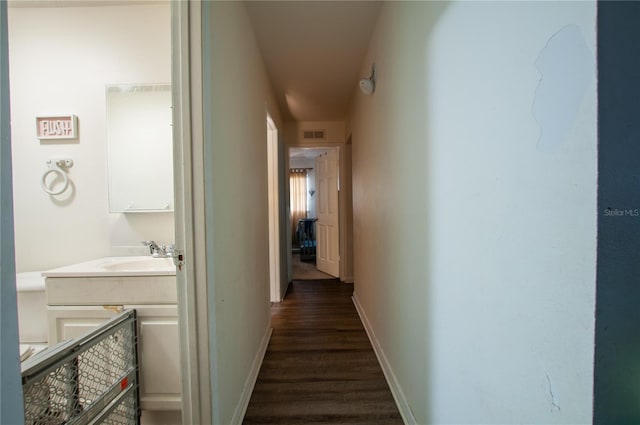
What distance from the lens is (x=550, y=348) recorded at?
51 centimetres

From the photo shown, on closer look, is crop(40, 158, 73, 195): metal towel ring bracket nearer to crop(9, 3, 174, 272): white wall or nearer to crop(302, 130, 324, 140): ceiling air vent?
crop(9, 3, 174, 272): white wall

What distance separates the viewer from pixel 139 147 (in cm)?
173

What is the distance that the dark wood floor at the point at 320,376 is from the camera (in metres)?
1.39

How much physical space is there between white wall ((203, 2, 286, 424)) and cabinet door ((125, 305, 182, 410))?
0.32 metres

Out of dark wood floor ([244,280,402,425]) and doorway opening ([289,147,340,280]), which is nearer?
dark wood floor ([244,280,402,425])

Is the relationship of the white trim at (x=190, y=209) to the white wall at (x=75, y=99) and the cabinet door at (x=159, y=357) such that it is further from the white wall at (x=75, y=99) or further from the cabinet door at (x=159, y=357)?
the white wall at (x=75, y=99)

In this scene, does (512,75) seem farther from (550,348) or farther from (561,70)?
(550,348)

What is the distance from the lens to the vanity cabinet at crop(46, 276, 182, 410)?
1.28 m

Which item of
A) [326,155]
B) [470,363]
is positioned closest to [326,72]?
[326,155]

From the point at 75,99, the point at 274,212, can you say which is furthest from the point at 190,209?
the point at 274,212

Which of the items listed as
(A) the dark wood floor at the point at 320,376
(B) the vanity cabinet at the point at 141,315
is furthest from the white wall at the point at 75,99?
(A) the dark wood floor at the point at 320,376

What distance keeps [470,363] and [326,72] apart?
256cm

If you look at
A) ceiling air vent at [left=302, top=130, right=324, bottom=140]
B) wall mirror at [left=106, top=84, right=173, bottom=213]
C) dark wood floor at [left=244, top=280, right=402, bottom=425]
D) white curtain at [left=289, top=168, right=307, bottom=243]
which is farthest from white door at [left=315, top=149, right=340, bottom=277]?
wall mirror at [left=106, top=84, right=173, bottom=213]

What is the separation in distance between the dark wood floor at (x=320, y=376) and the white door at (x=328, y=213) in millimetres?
1535
